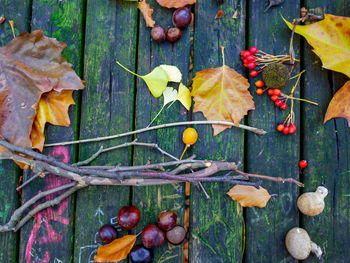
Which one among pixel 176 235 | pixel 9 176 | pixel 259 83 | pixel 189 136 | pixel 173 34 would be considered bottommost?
pixel 176 235

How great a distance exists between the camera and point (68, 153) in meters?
1.51

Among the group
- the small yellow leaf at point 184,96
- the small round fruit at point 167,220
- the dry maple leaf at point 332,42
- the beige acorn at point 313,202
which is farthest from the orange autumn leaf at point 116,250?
the dry maple leaf at point 332,42

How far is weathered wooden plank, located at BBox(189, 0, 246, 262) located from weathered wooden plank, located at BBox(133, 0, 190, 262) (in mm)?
71

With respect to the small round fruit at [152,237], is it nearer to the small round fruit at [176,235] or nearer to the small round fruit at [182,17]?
the small round fruit at [176,235]

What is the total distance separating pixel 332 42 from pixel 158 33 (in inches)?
32.7

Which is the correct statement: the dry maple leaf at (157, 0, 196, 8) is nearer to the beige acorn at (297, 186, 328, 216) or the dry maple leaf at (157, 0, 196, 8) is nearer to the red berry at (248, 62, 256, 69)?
A: the red berry at (248, 62, 256, 69)

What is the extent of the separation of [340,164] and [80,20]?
152 cm

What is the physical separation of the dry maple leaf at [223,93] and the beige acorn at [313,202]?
0.48 m

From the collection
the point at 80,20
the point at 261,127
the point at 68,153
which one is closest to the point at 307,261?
the point at 261,127

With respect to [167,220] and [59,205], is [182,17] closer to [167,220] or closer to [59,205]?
[167,220]

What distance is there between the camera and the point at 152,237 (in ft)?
4.57

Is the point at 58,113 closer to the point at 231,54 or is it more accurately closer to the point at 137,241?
the point at 137,241

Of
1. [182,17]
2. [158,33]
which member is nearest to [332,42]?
[182,17]

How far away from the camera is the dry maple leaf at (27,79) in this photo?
1.42 m
